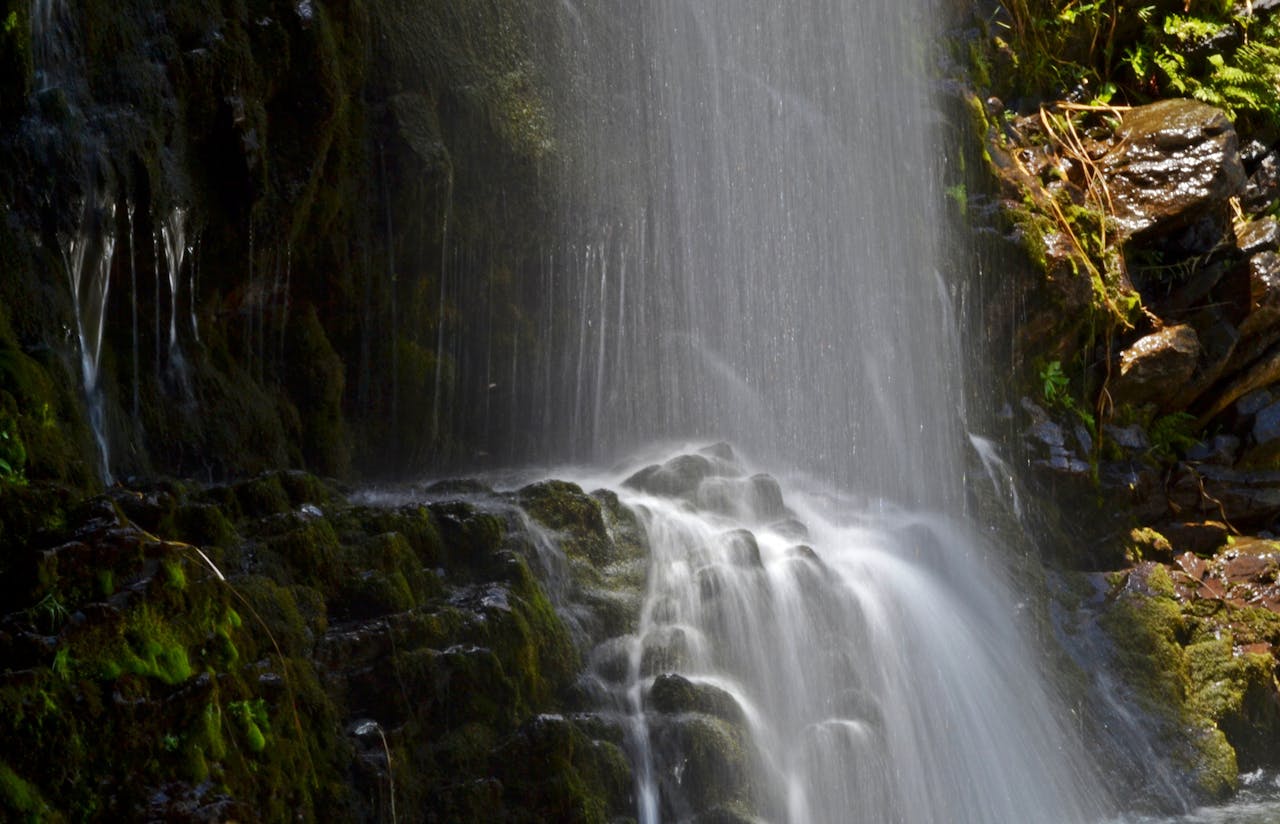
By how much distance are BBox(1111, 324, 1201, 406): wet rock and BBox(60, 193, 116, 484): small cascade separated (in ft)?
27.6

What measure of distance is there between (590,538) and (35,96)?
3.35 meters

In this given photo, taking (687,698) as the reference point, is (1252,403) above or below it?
above

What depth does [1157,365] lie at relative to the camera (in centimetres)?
1098

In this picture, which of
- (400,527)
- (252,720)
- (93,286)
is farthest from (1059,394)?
(252,720)

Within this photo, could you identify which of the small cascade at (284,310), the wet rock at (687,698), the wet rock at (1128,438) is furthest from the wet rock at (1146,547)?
the small cascade at (284,310)

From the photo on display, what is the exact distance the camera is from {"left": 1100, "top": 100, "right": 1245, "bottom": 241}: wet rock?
35.9 feet

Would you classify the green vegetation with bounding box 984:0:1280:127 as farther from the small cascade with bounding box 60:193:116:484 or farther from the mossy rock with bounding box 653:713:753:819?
the small cascade with bounding box 60:193:116:484

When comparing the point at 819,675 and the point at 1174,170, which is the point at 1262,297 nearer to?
the point at 1174,170

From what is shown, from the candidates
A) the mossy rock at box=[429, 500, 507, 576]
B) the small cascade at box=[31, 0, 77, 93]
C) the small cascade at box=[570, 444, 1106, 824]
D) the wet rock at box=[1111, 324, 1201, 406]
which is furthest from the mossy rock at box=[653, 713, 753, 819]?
the wet rock at box=[1111, 324, 1201, 406]

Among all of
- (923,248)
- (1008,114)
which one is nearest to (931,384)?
(923,248)

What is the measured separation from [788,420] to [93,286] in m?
6.74

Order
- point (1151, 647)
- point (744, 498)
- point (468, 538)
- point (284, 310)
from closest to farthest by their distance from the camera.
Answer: point (468, 538), point (284, 310), point (744, 498), point (1151, 647)

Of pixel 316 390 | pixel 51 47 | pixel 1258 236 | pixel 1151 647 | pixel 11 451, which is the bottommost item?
pixel 1151 647

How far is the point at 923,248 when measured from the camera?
1148 cm
